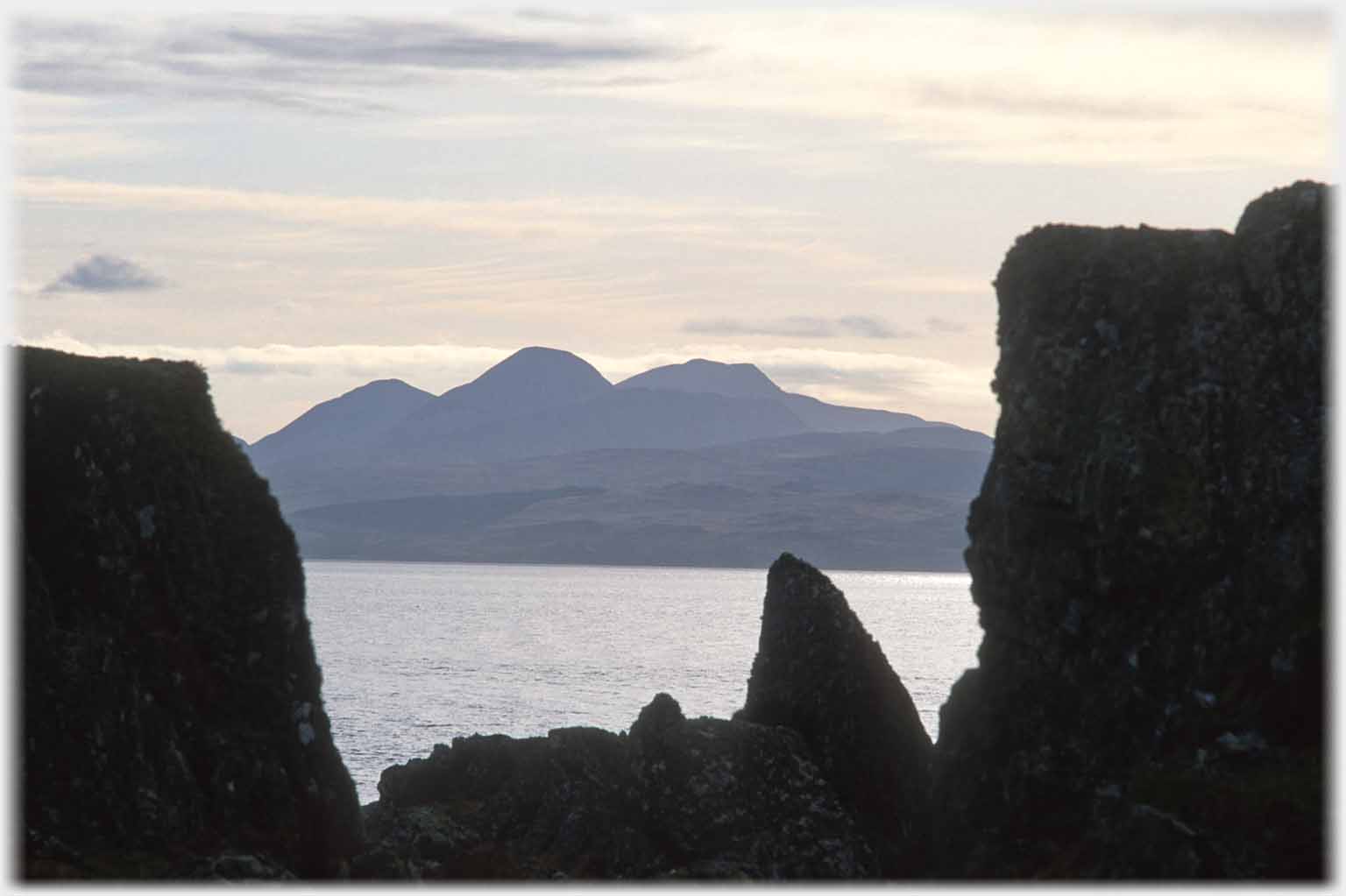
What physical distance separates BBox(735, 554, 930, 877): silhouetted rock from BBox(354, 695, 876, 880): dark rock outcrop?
86 cm

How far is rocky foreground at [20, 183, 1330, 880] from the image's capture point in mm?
30156

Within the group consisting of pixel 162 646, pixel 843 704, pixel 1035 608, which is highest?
pixel 1035 608

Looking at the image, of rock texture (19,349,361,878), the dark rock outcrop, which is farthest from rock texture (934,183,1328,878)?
rock texture (19,349,361,878)

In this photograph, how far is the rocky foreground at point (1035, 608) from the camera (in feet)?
98.9

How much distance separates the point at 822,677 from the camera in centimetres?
4281

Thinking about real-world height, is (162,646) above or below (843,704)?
above

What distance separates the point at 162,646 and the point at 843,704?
17785mm

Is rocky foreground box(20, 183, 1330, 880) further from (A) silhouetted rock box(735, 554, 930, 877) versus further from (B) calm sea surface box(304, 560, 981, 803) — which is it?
(B) calm sea surface box(304, 560, 981, 803)

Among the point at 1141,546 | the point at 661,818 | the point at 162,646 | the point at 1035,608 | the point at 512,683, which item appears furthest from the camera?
the point at 512,683

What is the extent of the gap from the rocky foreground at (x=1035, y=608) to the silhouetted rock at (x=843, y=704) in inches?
138

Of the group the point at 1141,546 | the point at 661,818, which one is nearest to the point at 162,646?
the point at 661,818

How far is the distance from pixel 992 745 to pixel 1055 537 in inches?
183

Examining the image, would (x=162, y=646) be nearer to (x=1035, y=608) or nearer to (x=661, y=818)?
(x=661, y=818)

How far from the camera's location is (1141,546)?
32.6 meters
